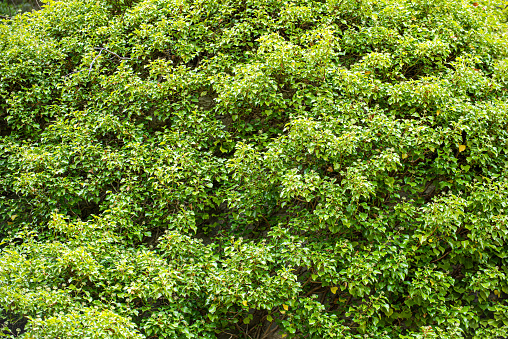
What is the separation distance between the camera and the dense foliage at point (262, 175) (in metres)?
3.75

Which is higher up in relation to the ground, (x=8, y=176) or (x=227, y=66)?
(x=227, y=66)

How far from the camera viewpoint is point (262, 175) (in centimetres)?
429

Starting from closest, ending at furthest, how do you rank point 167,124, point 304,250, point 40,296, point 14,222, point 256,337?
point 40,296
point 304,250
point 256,337
point 14,222
point 167,124

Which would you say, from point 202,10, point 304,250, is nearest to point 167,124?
point 202,10

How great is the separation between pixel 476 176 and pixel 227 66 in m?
3.08

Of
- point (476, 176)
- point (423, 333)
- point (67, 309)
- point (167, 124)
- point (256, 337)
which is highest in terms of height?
point (167, 124)

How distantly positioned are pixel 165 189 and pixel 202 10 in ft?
8.80

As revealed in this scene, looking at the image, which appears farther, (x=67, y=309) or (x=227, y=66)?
(x=227, y=66)

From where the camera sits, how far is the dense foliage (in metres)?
3.75

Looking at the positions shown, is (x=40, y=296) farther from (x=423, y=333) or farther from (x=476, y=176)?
(x=476, y=176)

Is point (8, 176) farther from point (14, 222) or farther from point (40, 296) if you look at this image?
point (40, 296)

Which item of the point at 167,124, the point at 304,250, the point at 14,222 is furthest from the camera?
the point at 167,124

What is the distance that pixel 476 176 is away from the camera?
4270mm

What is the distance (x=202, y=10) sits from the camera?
18.6ft
